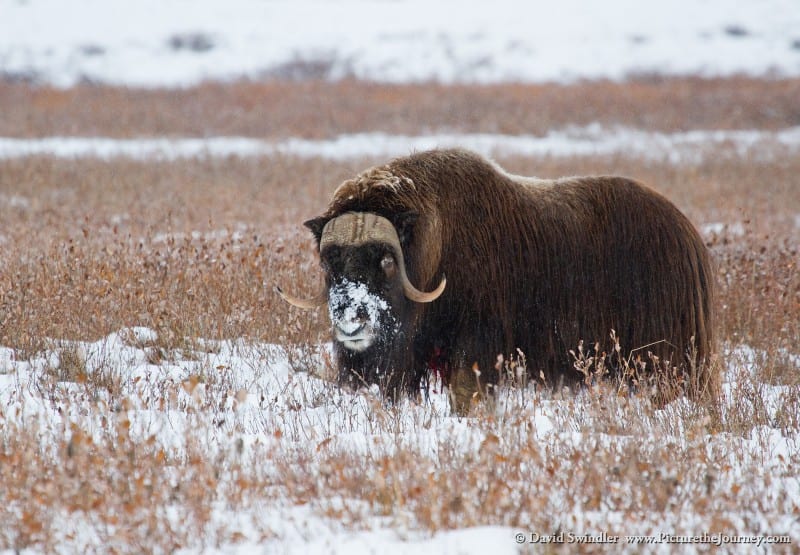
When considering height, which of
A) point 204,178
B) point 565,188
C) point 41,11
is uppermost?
point 41,11

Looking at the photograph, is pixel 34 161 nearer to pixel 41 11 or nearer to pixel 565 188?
pixel 565 188

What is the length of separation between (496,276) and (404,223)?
0.65 meters

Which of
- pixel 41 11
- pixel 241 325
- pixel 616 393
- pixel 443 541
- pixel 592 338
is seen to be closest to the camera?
pixel 443 541

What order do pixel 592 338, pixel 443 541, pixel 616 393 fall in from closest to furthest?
pixel 443 541
pixel 616 393
pixel 592 338

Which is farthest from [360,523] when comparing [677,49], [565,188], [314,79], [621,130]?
[677,49]

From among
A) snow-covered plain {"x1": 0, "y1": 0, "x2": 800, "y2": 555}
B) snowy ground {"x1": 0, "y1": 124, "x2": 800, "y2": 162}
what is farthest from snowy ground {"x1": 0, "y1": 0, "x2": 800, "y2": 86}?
snowy ground {"x1": 0, "y1": 124, "x2": 800, "y2": 162}

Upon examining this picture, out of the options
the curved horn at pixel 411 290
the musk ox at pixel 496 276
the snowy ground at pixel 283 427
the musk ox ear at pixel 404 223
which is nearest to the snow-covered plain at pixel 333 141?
the snowy ground at pixel 283 427

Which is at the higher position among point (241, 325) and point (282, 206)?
point (282, 206)

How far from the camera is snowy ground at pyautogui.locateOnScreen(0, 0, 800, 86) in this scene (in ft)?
98.8

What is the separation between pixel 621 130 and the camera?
68.1ft

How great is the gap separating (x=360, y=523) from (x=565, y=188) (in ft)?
9.08

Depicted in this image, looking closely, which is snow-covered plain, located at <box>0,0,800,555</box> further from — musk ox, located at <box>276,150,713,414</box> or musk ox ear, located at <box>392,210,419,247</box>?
musk ox ear, located at <box>392,210,419,247</box>

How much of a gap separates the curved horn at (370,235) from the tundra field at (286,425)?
1.95 feet

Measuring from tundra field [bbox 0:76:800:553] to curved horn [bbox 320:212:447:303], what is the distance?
0.60 metres
